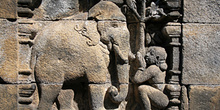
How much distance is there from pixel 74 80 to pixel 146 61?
3.67 ft

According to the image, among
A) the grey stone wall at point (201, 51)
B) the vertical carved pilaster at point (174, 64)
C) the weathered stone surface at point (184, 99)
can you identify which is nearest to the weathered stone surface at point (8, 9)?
the vertical carved pilaster at point (174, 64)

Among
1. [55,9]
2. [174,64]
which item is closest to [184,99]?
→ [174,64]

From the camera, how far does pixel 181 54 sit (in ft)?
14.4

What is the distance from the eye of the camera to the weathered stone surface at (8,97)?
3887 millimetres

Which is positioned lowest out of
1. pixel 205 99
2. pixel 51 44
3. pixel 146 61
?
pixel 205 99

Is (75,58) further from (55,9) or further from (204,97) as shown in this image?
(204,97)

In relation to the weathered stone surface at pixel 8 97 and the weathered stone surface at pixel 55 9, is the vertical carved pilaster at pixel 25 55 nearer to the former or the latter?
the weathered stone surface at pixel 8 97

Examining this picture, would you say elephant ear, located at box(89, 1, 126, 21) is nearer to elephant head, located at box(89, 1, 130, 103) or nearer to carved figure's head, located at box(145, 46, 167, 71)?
elephant head, located at box(89, 1, 130, 103)

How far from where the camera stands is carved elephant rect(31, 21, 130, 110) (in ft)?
13.2

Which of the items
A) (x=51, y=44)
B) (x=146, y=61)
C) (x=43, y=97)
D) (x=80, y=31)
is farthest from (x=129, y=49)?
(x=43, y=97)

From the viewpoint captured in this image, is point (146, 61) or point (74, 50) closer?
point (74, 50)

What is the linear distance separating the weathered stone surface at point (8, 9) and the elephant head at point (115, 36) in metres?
1.03

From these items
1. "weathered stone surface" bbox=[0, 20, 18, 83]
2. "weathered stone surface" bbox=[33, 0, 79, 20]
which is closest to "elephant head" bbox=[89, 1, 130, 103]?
"weathered stone surface" bbox=[33, 0, 79, 20]

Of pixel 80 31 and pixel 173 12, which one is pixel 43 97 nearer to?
pixel 80 31
